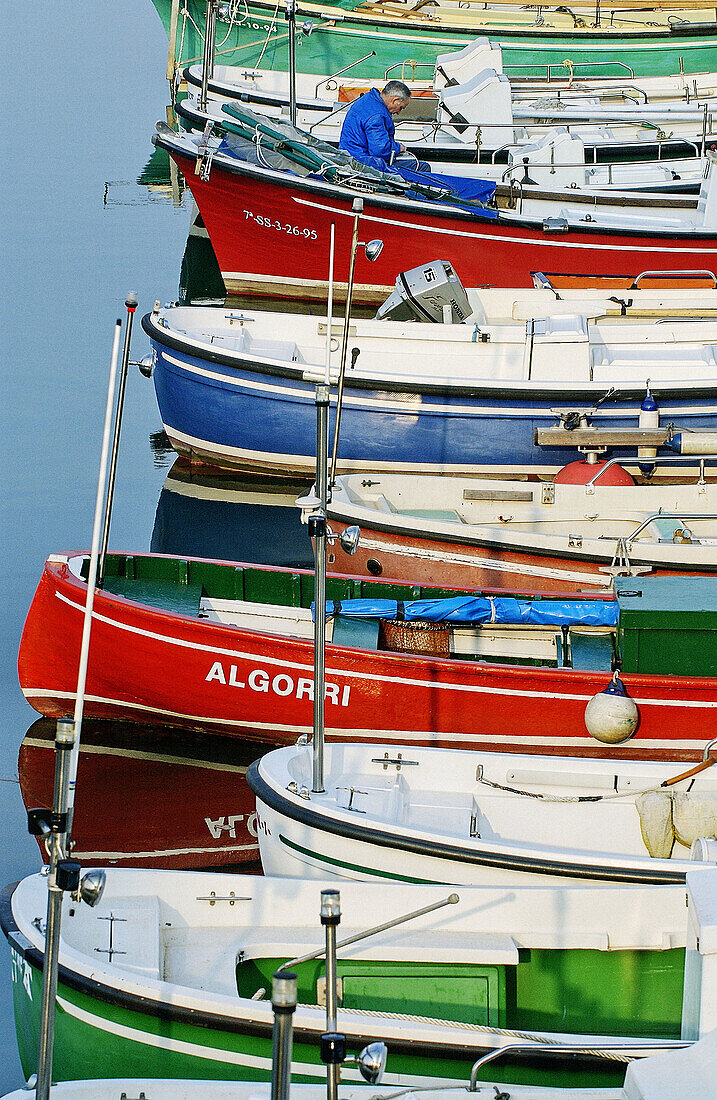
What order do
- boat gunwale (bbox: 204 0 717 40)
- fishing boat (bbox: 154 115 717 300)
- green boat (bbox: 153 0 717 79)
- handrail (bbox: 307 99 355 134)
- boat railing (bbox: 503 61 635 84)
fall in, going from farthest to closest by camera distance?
boat gunwale (bbox: 204 0 717 40), green boat (bbox: 153 0 717 79), boat railing (bbox: 503 61 635 84), handrail (bbox: 307 99 355 134), fishing boat (bbox: 154 115 717 300)

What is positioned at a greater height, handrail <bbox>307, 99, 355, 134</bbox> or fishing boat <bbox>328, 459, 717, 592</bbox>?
handrail <bbox>307, 99, 355, 134</bbox>

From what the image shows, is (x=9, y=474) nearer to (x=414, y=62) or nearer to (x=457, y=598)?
(x=457, y=598)

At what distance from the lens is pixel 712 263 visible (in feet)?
43.8

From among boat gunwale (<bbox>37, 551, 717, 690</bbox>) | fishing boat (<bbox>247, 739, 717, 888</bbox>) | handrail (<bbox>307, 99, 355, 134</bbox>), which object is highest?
handrail (<bbox>307, 99, 355, 134</bbox>)

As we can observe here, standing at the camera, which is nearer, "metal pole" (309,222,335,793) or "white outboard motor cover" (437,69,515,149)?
"metal pole" (309,222,335,793)

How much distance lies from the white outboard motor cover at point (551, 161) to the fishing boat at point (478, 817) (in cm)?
948

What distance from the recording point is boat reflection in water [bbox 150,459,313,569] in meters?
10.6

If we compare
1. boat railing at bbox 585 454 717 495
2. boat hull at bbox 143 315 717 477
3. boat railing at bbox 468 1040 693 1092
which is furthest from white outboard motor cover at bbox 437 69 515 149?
boat railing at bbox 468 1040 693 1092

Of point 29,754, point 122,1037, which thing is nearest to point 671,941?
point 122,1037

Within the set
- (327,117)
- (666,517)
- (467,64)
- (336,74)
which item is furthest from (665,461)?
(336,74)

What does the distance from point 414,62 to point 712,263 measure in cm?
737

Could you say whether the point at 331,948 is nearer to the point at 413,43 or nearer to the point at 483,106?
the point at 483,106

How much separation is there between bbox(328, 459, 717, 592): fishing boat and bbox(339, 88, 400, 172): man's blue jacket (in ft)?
15.6

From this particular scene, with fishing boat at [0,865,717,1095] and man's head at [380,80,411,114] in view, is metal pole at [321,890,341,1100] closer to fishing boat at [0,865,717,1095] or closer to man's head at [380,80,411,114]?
fishing boat at [0,865,717,1095]
